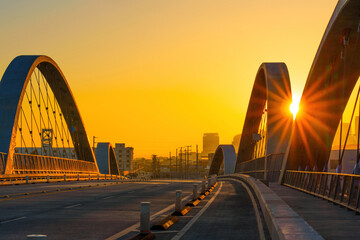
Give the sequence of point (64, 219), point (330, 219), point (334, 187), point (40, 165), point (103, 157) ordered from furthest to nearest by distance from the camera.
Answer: point (103, 157)
point (40, 165)
point (334, 187)
point (64, 219)
point (330, 219)

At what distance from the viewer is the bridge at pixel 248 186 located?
14.0 meters

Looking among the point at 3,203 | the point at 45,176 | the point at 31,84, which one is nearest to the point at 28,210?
the point at 3,203

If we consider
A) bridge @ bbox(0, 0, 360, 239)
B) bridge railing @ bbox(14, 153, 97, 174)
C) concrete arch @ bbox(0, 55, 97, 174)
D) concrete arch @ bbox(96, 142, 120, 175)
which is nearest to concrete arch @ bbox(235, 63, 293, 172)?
bridge @ bbox(0, 0, 360, 239)

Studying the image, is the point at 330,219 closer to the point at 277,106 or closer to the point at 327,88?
the point at 327,88

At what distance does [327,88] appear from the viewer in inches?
1312

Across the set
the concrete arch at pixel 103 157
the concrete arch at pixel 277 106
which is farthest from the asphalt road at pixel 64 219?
the concrete arch at pixel 103 157

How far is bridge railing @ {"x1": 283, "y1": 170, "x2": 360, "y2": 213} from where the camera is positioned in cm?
1598

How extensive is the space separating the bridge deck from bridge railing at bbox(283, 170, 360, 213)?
0.91ft

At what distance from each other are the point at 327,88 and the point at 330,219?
19.7 meters

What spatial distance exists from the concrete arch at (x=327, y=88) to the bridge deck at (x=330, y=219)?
9637 mm

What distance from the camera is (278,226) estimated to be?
9609 millimetres

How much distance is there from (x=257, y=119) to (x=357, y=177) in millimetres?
60132

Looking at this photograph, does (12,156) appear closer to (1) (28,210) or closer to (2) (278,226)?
(1) (28,210)

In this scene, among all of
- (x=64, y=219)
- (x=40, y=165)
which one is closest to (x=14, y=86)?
(x=40, y=165)
